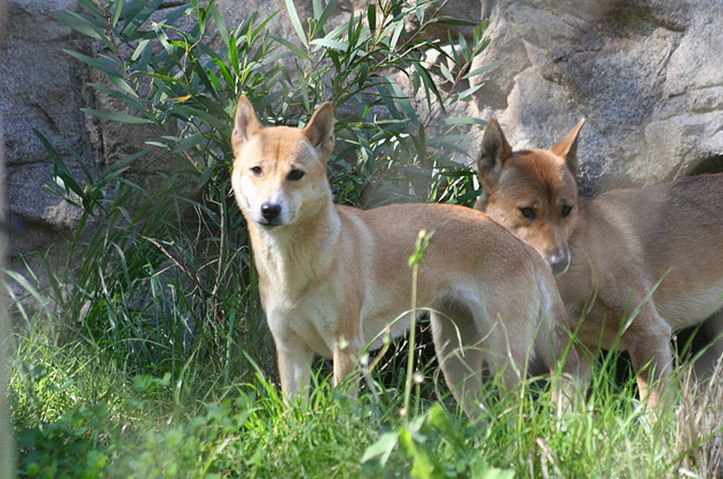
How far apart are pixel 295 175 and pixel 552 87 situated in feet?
7.53

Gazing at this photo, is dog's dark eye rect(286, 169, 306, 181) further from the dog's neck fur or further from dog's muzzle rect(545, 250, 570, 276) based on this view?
dog's muzzle rect(545, 250, 570, 276)

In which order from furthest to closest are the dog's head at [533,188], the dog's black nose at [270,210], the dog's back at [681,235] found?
the dog's back at [681,235] → the dog's head at [533,188] → the dog's black nose at [270,210]

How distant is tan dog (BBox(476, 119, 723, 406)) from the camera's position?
215 inches

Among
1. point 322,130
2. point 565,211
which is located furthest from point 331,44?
point 565,211

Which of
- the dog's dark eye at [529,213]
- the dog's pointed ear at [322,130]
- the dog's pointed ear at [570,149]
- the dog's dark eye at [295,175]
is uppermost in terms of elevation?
the dog's pointed ear at [322,130]

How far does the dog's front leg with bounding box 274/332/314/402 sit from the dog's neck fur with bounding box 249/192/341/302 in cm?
20

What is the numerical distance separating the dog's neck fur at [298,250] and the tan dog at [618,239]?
4.36 ft

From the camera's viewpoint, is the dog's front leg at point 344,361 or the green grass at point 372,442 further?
the dog's front leg at point 344,361

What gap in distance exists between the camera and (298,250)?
446cm

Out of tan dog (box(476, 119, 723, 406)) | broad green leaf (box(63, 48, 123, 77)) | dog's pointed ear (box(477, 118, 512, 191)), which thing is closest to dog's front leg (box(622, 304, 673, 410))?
tan dog (box(476, 119, 723, 406))

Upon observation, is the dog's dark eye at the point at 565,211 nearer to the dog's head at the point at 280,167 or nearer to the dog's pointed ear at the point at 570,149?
the dog's pointed ear at the point at 570,149

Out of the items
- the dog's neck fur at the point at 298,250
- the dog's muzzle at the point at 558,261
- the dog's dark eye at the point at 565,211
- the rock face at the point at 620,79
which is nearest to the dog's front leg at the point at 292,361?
the dog's neck fur at the point at 298,250

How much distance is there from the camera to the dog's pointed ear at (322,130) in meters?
4.60

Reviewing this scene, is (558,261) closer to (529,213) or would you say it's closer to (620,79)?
(529,213)
